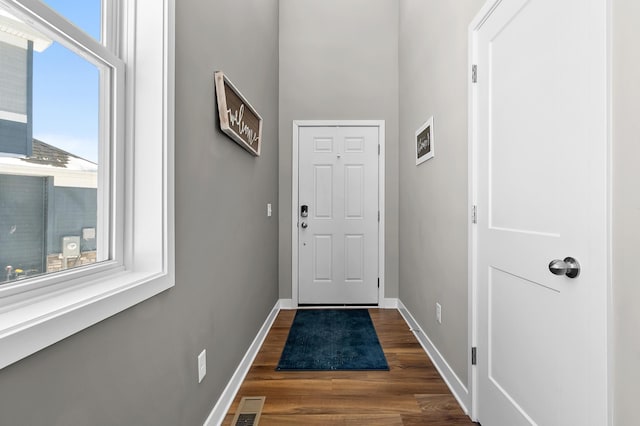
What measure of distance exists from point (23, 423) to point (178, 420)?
0.70m

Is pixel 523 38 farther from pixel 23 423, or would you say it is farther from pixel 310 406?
pixel 310 406

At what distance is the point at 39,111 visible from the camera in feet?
2.53

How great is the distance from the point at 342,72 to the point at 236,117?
208 cm

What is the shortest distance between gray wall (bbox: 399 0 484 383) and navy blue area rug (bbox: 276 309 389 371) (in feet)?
1.48

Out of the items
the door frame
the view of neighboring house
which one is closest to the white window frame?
the view of neighboring house

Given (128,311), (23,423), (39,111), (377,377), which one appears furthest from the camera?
(377,377)

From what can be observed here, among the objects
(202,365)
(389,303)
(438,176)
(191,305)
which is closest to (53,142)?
(191,305)

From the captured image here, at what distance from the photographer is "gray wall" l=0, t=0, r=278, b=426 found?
27.8 inches

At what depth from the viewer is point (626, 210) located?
80 cm

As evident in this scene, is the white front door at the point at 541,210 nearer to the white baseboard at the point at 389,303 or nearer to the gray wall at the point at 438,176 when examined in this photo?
the gray wall at the point at 438,176

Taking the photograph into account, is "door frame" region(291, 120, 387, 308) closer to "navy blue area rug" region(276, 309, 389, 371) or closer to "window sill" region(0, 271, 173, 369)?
"navy blue area rug" region(276, 309, 389, 371)

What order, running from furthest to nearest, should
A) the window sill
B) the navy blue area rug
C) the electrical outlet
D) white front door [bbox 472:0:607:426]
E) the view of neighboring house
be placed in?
the navy blue area rug
the electrical outlet
white front door [bbox 472:0:607:426]
the view of neighboring house
the window sill

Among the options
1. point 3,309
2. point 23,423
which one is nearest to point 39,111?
point 3,309

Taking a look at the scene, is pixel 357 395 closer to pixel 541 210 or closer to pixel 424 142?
pixel 541 210
